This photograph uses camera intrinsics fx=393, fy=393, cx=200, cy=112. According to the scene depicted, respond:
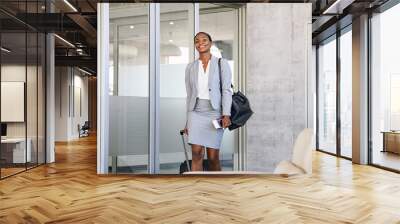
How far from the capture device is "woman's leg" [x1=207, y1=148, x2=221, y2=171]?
14.0 feet

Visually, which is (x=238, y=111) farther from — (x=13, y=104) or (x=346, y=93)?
(x=346, y=93)

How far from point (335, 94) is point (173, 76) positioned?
5.17 m

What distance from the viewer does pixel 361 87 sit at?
6.86 meters

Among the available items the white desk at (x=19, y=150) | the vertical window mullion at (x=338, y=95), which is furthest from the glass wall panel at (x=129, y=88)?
the vertical window mullion at (x=338, y=95)

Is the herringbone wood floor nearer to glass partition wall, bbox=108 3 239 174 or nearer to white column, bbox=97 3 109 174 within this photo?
white column, bbox=97 3 109 174

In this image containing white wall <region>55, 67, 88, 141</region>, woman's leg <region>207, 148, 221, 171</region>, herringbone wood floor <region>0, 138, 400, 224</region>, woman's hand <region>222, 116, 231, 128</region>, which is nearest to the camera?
herringbone wood floor <region>0, 138, 400, 224</region>

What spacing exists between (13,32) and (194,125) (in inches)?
123

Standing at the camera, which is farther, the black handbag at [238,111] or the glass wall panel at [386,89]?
the glass wall panel at [386,89]

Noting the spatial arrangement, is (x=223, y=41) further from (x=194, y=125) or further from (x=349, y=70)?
(x=349, y=70)

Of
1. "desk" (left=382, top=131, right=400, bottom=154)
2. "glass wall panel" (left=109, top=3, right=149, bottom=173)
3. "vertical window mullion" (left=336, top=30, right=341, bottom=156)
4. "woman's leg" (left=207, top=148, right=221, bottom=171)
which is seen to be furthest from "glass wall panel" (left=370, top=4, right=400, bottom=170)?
"glass wall panel" (left=109, top=3, right=149, bottom=173)

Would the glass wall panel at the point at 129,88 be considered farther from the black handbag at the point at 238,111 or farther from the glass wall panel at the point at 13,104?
the glass wall panel at the point at 13,104

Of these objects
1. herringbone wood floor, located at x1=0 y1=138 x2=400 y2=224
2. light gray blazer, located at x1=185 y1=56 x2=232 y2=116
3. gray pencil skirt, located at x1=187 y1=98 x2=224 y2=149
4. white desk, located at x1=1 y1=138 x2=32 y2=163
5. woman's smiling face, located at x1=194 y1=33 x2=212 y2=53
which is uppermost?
woman's smiling face, located at x1=194 y1=33 x2=212 y2=53

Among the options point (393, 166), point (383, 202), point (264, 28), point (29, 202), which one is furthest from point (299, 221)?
point (393, 166)

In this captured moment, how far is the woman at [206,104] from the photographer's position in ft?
13.7
